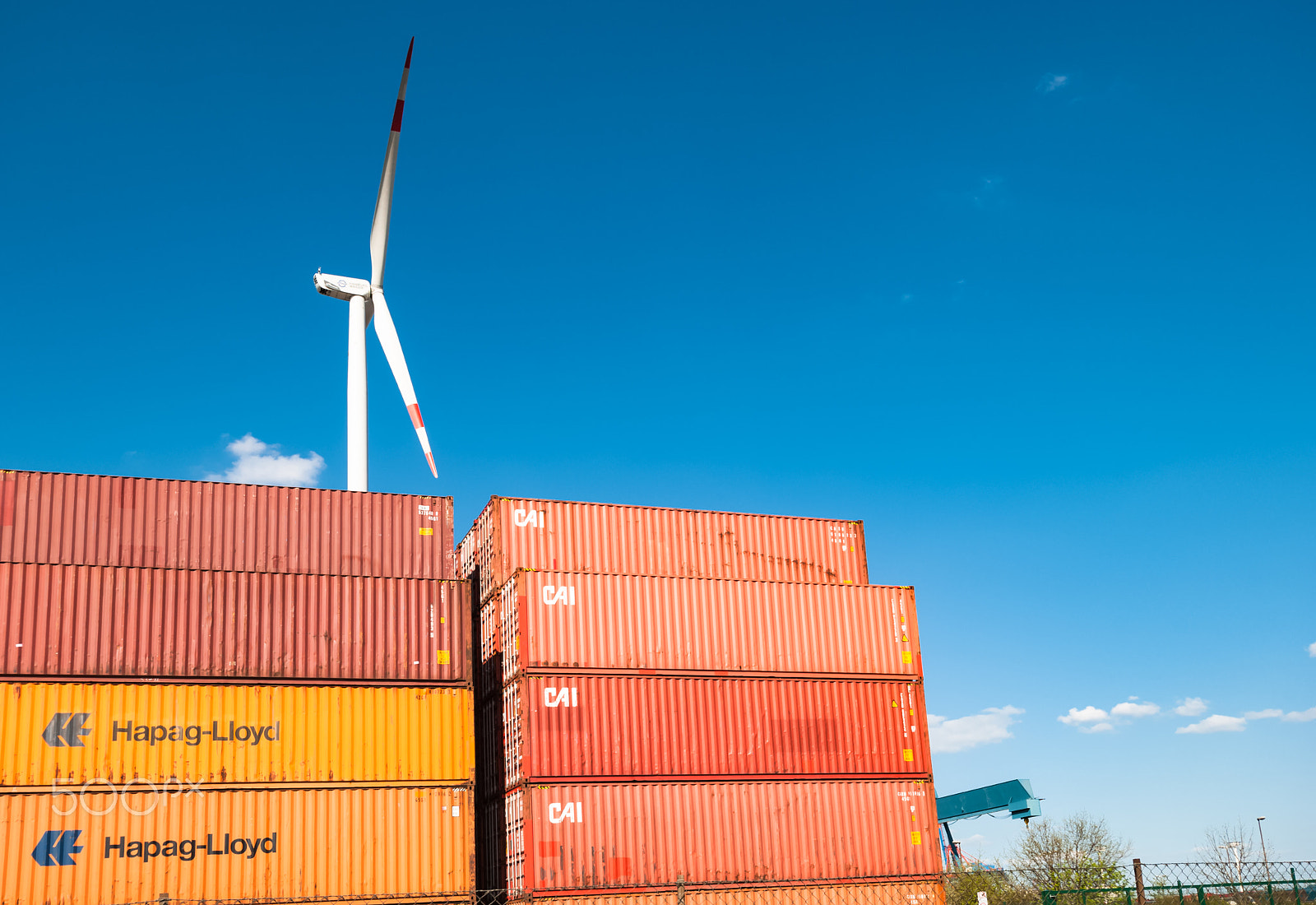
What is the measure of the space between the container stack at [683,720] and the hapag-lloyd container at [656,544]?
0.06m

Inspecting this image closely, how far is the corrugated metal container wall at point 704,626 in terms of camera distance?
86.3 ft

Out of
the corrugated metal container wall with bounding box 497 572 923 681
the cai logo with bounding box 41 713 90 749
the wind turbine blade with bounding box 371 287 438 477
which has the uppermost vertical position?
the wind turbine blade with bounding box 371 287 438 477

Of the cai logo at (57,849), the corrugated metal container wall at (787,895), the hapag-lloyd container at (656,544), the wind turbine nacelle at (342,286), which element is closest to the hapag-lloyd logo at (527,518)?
the hapag-lloyd container at (656,544)

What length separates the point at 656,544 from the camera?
98.0ft

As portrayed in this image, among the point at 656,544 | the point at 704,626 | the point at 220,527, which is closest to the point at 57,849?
the point at 220,527

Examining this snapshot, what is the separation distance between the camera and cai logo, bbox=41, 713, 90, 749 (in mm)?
22156

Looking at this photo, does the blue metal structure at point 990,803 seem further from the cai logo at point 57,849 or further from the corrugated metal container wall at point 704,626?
the cai logo at point 57,849

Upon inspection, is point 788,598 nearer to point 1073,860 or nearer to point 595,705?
point 595,705

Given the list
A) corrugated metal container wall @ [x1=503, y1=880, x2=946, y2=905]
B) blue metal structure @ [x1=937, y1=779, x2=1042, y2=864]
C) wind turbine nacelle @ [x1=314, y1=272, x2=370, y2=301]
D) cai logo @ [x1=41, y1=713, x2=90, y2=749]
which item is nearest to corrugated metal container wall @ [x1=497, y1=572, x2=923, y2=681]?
corrugated metal container wall @ [x1=503, y1=880, x2=946, y2=905]

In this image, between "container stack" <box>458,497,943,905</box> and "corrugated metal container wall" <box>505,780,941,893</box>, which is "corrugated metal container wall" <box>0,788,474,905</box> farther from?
"container stack" <box>458,497,943,905</box>

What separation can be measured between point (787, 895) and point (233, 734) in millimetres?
13151

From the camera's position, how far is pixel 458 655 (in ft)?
84.5

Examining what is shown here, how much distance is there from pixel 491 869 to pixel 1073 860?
1800 inches

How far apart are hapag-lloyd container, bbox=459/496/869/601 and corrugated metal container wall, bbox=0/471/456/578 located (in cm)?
166
